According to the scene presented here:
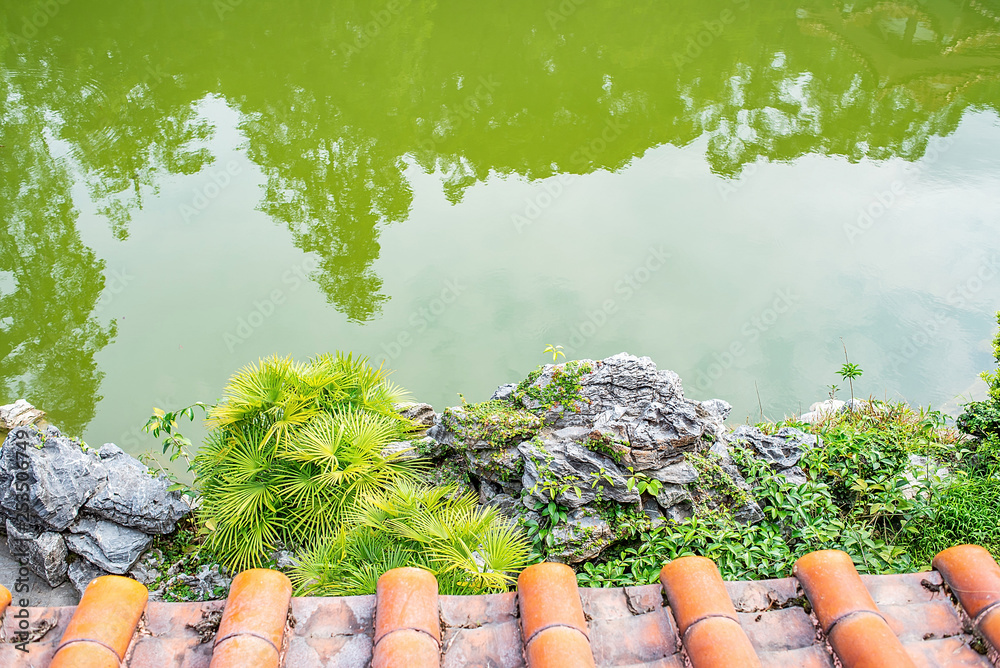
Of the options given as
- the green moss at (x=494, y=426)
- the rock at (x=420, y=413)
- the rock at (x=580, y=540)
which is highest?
the rock at (x=420, y=413)

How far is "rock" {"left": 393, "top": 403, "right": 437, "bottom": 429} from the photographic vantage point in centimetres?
486

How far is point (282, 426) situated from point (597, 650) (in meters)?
2.28

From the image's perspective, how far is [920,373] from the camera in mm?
5574

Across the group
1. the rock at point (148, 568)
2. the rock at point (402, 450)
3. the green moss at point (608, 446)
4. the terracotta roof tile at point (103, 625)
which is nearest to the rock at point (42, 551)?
the rock at point (148, 568)

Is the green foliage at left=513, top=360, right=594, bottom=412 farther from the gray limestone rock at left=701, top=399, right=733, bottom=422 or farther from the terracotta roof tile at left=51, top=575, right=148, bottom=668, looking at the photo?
the terracotta roof tile at left=51, top=575, right=148, bottom=668

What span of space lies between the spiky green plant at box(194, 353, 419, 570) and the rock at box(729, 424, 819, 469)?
1.87 m

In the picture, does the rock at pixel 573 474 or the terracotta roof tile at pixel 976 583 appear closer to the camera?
the terracotta roof tile at pixel 976 583

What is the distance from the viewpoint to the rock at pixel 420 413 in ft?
15.9

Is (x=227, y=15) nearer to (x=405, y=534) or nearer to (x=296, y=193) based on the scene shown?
(x=296, y=193)

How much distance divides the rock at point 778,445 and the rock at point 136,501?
3124 mm

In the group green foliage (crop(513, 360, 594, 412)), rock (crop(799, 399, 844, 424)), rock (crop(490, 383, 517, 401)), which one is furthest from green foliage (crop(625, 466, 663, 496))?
rock (crop(799, 399, 844, 424))

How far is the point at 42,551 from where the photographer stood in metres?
3.71

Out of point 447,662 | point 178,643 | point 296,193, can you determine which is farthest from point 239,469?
point 296,193

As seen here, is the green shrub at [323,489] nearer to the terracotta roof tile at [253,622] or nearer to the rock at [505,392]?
the rock at [505,392]
